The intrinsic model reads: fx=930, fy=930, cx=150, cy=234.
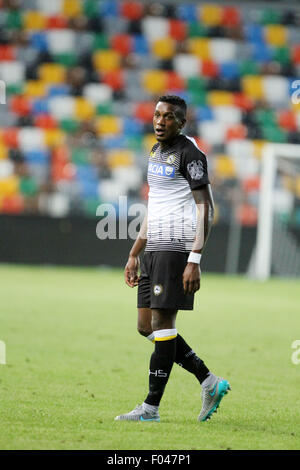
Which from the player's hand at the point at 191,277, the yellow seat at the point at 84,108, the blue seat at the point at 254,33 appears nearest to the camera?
the player's hand at the point at 191,277

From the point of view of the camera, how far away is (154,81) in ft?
92.4

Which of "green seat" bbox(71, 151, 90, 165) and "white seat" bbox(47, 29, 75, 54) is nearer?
"green seat" bbox(71, 151, 90, 165)

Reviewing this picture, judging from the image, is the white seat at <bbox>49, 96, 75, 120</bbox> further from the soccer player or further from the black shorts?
the black shorts

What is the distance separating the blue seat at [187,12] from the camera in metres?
29.6

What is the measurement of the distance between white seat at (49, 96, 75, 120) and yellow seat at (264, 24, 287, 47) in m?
6.85

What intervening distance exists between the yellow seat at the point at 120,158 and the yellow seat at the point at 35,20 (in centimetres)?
524

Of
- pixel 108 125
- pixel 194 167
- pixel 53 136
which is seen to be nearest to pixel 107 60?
pixel 108 125

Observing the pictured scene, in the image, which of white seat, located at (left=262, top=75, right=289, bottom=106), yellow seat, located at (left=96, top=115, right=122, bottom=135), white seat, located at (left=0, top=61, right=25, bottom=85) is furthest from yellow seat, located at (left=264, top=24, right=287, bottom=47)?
white seat, located at (left=0, top=61, right=25, bottom=85)

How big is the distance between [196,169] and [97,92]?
2228cm

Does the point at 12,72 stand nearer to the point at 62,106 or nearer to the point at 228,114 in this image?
the point at 62,106

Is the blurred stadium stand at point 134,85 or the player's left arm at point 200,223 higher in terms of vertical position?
the blurred stadium stand at point 134,85

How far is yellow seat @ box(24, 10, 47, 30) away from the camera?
92.7 feet

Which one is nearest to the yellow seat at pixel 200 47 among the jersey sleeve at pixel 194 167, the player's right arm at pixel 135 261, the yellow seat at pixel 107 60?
the yellow seat at pixel 107 60

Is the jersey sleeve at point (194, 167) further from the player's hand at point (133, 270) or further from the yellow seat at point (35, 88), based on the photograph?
the yellow seat at point (35, 88)
